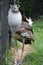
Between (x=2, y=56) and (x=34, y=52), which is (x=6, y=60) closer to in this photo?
(x=2, y=56)

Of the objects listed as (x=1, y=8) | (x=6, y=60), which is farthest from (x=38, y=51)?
(x=1, y=8)

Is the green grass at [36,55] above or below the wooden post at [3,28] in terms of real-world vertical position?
below

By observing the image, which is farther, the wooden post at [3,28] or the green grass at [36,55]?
the green grass at [36,55]

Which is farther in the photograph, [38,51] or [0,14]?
[38,51]

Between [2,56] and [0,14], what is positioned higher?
[0,14]

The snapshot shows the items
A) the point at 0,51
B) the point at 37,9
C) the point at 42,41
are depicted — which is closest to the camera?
the point at 0,51

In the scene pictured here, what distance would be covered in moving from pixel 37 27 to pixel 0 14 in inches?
230

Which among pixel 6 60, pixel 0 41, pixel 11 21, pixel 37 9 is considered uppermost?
→ pixel 11 21

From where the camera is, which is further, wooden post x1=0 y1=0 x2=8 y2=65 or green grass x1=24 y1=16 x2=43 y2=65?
green grass x1=24 y1=16 x2=43 y2=65

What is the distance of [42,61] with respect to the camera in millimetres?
6359

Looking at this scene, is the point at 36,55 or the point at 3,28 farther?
the point at 36,55

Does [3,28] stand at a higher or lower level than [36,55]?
higher

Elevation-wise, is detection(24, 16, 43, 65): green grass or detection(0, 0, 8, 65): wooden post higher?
detection(0, 0, 8, 65): wooden post

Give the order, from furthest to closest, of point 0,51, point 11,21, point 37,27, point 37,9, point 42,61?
point 37,9, point 37,27, point 42,61, point 0,51, point 11,21
